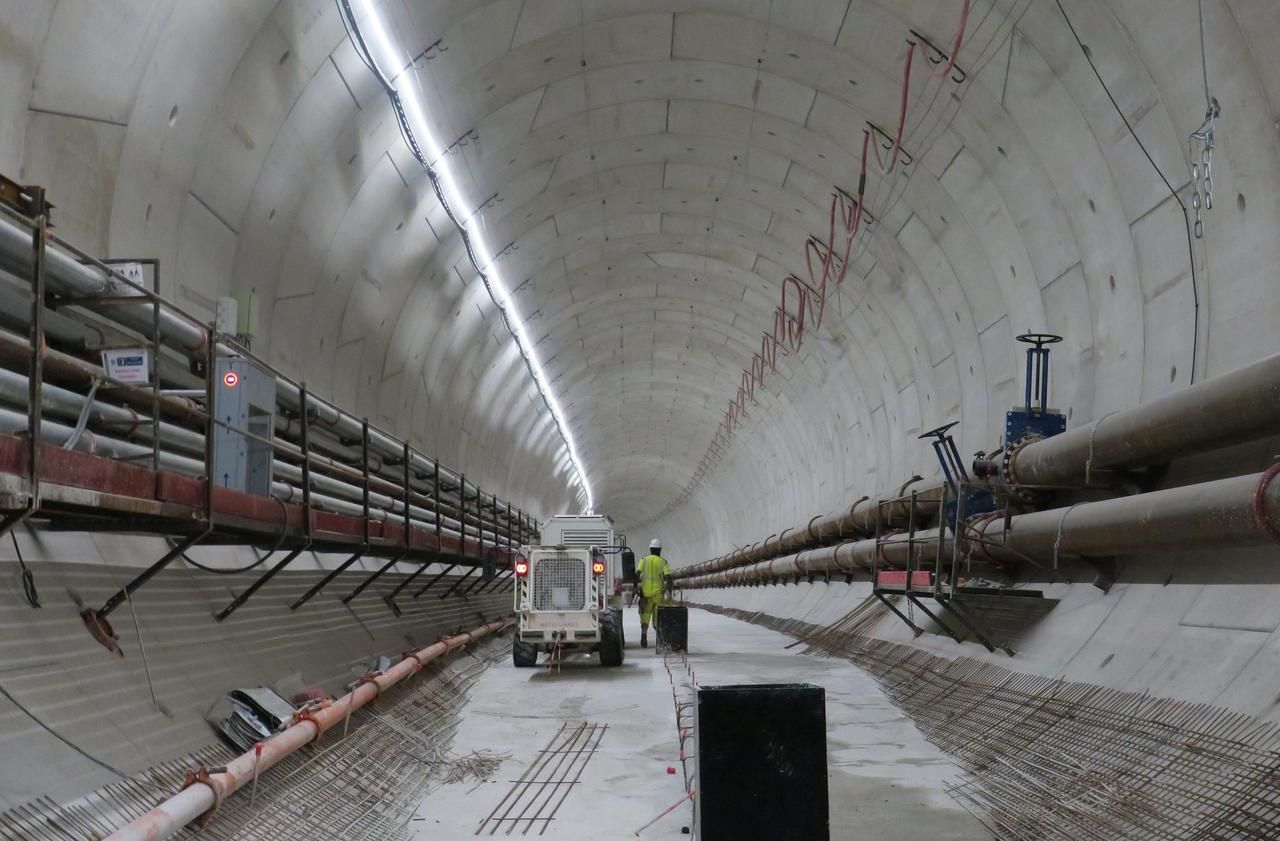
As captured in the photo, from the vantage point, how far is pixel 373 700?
9109 millimetres

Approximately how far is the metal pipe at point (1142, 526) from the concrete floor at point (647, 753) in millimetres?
1809

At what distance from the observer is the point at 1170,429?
7.60 m

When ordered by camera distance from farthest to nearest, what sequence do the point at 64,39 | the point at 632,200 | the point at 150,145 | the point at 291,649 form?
the point at 632,200, the point at 291,649, the point at 150,145, the point at 64,39

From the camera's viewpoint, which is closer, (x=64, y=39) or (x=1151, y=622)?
(x=64, y=39)

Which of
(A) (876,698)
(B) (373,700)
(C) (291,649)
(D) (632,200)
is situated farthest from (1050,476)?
(D) (632,200)

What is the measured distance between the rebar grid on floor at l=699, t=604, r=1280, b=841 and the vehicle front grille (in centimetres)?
613

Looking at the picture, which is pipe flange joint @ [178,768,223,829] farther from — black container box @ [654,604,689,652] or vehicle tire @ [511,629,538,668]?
black container box @ [654,604,689,652]

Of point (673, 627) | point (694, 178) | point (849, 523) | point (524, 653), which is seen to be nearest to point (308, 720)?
point (524, 653)

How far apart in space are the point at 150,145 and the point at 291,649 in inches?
169

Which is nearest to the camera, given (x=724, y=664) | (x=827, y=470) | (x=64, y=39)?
(x=64, y=39)

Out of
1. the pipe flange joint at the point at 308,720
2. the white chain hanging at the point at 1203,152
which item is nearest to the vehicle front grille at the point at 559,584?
the pipe flange joint at the point at 308,720

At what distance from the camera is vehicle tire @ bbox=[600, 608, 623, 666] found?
15.0 metres

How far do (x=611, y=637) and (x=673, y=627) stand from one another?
2669 millimetres

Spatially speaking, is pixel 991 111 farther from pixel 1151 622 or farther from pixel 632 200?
A: pixel 632 200
